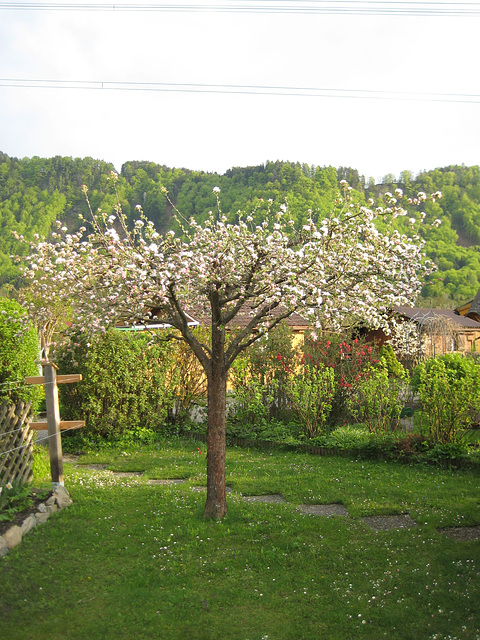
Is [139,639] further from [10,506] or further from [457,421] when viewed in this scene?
[457,421]

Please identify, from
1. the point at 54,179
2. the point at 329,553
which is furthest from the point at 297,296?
the point at 54,179

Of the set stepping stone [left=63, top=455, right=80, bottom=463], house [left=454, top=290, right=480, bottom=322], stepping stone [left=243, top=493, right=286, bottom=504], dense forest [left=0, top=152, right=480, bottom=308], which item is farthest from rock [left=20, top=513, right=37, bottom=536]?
house [left=454, top=290, right=480, bottom=322]

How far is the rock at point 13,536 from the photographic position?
15.5 ft

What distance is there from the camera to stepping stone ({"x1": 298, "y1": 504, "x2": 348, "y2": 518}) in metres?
5.87

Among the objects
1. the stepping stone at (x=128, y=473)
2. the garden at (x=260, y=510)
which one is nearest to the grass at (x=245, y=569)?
the garden at (x=260, y=510)

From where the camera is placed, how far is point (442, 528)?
527cm

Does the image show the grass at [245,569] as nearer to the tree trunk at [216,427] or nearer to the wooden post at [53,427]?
the tree trunk at [216,427]

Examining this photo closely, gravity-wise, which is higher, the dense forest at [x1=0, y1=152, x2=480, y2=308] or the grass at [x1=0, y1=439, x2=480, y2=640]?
the dense forest at [x1=0, y1=152, x2=480, y2=308]

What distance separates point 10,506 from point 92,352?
14.1ft

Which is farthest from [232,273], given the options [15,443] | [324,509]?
[15,443]

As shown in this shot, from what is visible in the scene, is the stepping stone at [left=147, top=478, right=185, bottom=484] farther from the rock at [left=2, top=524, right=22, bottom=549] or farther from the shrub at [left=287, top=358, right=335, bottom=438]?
the shrub at [left=287, top=358, right=335, bottom=438]

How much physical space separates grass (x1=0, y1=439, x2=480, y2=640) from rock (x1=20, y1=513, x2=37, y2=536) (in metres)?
0.13

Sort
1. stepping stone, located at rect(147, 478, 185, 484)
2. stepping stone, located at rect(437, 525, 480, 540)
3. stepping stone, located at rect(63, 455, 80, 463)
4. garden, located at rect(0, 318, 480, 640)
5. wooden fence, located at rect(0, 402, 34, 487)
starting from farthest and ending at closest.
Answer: stepping stone, located at rect(63, 455, 80, 463) → stepping stone, located at rect(147, 478, 185, 484) → wooden fence, located at rect(0, 402, 34, 487) → stepping stone, located at rect(437, 525, 480, 540) → garden, located at rect(0, 318, 480, 640)

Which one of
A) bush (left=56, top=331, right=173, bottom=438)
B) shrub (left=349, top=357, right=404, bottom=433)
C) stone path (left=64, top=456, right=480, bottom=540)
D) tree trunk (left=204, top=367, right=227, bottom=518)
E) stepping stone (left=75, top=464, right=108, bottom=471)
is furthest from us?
bush (left=56, top=331, right=173, bottom=438)
